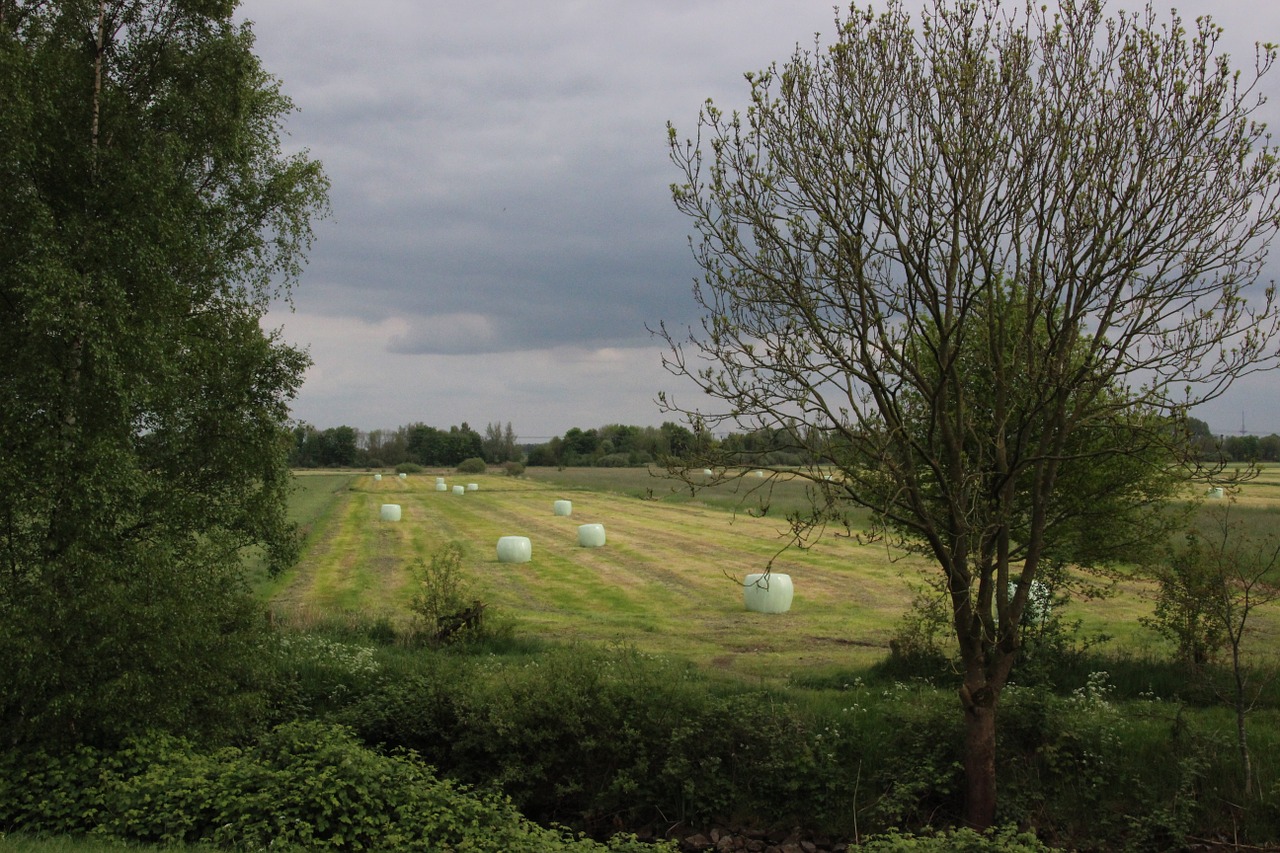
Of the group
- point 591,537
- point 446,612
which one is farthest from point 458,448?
point 446,612

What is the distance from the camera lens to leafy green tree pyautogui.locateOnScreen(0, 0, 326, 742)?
477 inches

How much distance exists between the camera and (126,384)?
12.9 metres

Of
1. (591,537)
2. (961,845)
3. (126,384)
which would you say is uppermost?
(126,384)

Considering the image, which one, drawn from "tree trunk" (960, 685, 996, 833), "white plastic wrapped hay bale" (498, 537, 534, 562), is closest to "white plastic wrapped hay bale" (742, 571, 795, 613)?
"white plastic wrapped hay bale" (498, 537, 534, 562)

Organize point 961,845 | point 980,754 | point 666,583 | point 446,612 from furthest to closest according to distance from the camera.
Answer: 1. point 666,583
2. point 446,612
3. point 980,754
4. point 961,845

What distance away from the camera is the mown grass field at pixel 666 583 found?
65.0 feet

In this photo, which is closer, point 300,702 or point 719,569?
point 300,702

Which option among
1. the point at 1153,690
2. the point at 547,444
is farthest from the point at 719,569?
the point at 547,444

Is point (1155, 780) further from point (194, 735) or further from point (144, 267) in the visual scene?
point (144, 267)

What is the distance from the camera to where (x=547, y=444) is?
5507 inches

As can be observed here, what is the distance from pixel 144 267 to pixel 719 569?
888 inches

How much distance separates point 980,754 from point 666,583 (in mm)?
18116

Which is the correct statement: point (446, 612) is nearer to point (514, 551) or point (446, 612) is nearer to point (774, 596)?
point (774, 596)

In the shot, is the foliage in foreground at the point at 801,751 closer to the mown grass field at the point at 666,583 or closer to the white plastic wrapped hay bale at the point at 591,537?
the mown grass field at the point at 666,583
